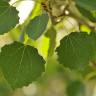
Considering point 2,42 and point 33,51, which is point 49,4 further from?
point 2,42

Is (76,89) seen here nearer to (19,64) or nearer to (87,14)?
(87,14)

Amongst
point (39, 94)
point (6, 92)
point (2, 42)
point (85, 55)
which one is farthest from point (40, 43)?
point (39, 94)

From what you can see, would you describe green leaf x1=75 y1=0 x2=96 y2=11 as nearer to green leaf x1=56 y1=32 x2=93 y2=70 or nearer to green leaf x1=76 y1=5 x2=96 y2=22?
green leaf x1=56 y1=32 x2=93 y2=70

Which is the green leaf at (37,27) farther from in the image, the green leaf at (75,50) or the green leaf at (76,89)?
the green leaf at (76,89)

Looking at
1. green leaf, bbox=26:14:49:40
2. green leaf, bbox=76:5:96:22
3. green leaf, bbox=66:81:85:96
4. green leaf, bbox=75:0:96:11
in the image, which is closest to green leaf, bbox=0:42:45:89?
green leaf, bbox=26:14:49:40

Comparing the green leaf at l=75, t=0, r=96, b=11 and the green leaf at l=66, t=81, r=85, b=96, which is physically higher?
the green leaf at l=66, t=81, r=85, b=96

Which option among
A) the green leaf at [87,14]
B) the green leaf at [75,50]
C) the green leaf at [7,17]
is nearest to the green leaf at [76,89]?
the green leaf at [87,14]
